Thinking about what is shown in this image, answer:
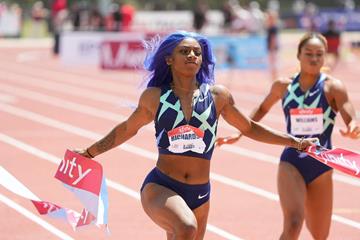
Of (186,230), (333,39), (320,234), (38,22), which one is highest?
(186,230)

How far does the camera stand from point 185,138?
607 centimetres

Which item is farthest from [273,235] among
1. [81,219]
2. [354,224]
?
[81,219]

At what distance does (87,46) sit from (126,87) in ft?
17.3

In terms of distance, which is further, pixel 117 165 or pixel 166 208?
pixel 117 165

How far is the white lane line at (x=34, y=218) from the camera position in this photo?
353 inches

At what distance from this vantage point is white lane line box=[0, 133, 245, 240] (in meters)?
9.12

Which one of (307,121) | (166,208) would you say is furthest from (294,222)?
(166,208)

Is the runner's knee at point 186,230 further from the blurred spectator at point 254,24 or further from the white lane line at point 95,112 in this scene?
the blurred spectator at point 254,24

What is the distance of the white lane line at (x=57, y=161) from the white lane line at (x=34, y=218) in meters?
1.39

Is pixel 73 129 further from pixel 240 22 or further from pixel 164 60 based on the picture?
pixel 240 22

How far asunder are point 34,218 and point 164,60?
380 cm

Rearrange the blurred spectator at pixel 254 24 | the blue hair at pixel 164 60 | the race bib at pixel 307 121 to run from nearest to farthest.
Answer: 1. the blue hair at pixel 164 60
2. the race bib at pixel 307 121
3. the blurred spectator at pixel 254 24

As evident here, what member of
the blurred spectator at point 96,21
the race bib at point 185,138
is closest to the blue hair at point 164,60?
the race bib at point 185,138

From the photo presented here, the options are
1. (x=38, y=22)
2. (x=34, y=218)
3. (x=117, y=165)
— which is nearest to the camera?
(x=34, y=218)
